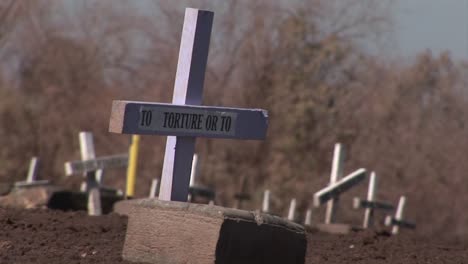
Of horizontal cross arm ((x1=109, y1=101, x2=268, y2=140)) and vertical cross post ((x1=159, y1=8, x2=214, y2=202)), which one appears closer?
horizontal cross arm ((x1=109, y1=101, x2=268, y2=140))

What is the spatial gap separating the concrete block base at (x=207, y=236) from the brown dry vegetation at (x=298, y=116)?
20.9 meters

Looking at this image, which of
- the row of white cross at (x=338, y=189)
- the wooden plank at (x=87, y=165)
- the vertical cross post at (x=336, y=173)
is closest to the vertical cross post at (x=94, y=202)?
the wooden plank at (x=87, y=165)

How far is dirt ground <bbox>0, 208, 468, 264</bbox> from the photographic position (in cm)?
780

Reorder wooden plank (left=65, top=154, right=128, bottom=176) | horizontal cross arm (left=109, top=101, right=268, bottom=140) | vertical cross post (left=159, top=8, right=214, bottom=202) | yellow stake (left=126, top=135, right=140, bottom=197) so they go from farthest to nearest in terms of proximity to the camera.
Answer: yellow stake (left=126, top=135, right=140, bottom=197) → wooden plank (left=65, top=154, right=128, bottom=176) → vertical cross post (left=159, top=8, right=214, bottom=202) → horizontal cross arm (left=109, top=101, right=268, bottom=140)

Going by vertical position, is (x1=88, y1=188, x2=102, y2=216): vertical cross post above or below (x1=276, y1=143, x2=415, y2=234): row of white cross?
below

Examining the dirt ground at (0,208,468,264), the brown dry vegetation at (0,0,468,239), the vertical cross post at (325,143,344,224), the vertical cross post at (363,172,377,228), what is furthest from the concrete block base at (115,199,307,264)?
the brown dry vegetation at (0,0,468,239)

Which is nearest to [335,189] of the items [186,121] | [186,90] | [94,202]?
[94,202]

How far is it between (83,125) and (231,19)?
546 centimetres

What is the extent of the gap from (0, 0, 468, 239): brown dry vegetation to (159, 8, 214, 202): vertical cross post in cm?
2065

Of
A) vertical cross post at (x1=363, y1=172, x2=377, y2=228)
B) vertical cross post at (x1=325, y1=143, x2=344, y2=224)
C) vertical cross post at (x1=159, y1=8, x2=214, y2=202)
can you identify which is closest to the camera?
vertical cross post at (x1=159, y1=8, x2=214, y2=202)

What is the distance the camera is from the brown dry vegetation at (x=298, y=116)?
30156 mm

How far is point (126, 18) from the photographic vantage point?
4047 centimetres

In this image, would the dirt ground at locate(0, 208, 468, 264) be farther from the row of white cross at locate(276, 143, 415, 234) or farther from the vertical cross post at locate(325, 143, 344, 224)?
the vertical cross post at locate(325, 143, 344, 224)

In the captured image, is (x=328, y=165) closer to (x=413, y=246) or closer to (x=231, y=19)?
(x=231, y=19)
